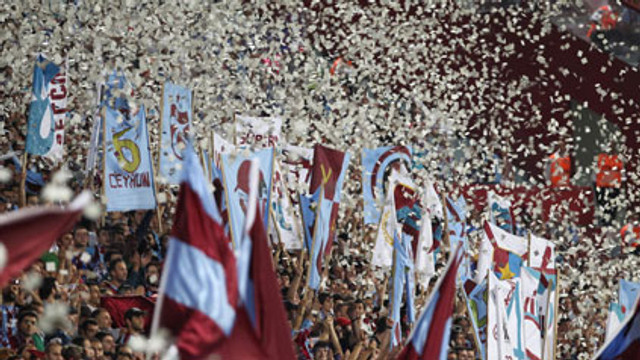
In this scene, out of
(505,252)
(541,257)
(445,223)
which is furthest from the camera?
(445,223)

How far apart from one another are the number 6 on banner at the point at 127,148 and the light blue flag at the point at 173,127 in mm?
309

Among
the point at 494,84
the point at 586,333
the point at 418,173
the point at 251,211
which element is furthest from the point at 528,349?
the point at 494,84

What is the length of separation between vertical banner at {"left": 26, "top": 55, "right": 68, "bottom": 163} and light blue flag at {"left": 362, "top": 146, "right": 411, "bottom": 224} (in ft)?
8.52

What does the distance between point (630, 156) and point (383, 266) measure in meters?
8.52

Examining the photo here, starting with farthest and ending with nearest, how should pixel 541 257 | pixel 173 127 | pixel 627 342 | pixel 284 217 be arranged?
pixel 541 257 → pixel 284 217 → pixel 173 127 → pixel 627 342

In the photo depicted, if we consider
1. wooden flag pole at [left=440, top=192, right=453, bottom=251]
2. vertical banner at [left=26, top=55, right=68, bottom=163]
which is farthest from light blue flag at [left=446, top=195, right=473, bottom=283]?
vertical banner at [left=26, top=55, right=68, bottom=163]

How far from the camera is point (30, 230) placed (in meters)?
2.60

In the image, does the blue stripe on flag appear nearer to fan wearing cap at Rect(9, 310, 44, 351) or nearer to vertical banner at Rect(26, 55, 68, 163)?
fan wearing cap at Rect(9, 310, 44, 351)

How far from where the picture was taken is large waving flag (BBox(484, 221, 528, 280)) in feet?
27.2

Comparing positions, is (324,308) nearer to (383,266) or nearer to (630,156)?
(383,266)

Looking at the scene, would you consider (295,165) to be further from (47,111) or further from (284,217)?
(47,111)

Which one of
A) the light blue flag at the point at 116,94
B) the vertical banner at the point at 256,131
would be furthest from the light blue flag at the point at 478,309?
the light blue flag at the point at 116,94

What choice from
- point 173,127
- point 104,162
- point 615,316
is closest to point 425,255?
point 615,316

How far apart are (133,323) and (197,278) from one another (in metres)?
2.86
